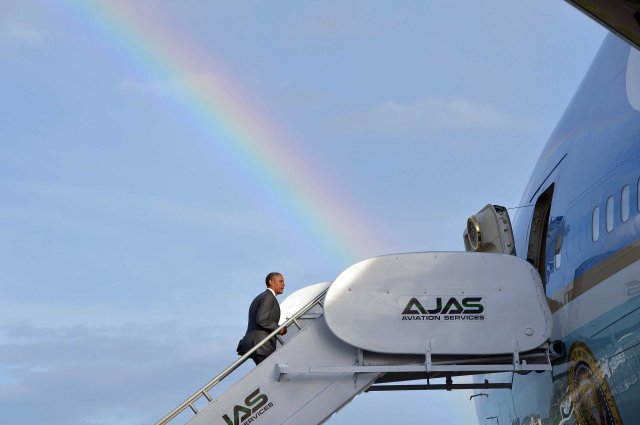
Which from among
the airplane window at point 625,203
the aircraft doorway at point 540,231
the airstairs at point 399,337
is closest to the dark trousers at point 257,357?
the airstairs at point 399,337

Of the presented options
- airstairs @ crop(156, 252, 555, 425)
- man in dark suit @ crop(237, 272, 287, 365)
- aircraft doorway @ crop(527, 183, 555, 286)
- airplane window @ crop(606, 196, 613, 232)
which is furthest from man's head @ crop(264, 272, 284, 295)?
airplane window @ crop(606, 196, 613, 232)

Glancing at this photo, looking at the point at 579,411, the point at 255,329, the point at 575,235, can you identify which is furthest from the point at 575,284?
the point at 255,329

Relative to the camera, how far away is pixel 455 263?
971 centimetres

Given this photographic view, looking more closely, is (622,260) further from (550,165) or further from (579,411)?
(550,165)

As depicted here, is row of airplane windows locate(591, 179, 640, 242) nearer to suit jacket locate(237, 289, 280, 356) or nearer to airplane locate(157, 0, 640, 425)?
airplane locate(157, 0, 640, 425)

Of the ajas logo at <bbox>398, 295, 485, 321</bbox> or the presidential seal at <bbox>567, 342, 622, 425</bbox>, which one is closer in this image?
the presidential seal at <bbox>567, 342, 622, 425</bbox>

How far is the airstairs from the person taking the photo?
31.0 ft

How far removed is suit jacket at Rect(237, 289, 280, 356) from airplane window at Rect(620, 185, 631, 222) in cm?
424

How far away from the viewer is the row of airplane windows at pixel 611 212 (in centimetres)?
795

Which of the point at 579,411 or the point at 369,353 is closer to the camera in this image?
the point at 579,411

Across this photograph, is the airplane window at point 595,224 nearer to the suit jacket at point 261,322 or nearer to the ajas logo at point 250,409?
the ajas logo at point 250,409

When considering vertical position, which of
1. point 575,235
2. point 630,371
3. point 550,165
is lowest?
point 630,371

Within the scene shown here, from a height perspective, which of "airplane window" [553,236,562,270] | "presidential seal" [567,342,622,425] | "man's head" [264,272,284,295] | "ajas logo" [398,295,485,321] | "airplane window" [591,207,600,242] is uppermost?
"man's head" [264,272,284,295]

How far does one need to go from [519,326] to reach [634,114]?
240 centimetres
